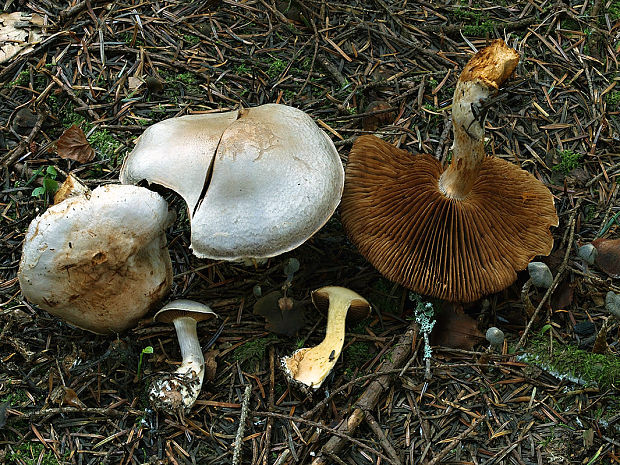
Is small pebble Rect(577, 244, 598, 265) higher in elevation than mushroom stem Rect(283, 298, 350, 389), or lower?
higher

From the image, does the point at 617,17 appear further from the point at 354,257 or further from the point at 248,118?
the point at 248,118

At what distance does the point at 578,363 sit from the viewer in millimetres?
2691

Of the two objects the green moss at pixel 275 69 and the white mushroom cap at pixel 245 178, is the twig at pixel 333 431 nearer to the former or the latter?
the white mushroom cap at pixel 245 178

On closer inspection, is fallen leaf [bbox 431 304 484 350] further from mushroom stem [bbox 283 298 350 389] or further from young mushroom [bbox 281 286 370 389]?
mushroom stem [bbox 283 298 350 389]

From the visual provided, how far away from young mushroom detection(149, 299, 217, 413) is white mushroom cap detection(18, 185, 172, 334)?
17 cm

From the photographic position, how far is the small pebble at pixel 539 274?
2.73m

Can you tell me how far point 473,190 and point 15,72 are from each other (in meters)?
2.78

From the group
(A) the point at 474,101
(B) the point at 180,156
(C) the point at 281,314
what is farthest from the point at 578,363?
(B) the point at 180,156

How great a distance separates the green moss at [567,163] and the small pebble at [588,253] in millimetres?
621

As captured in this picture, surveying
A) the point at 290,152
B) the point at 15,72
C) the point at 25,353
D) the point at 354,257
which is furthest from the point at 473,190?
the point at 15,72

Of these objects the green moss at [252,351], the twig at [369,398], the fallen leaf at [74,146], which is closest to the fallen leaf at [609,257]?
the twig at [369,398]

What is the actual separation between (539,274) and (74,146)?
254 cm

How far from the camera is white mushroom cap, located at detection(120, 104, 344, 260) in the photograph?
8.33 ft

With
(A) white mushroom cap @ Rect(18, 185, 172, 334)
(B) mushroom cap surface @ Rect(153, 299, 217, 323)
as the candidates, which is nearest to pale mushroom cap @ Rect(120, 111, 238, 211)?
(A) white mushroom cap @ Rect(18, 185, 172, 334)
